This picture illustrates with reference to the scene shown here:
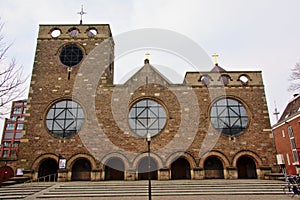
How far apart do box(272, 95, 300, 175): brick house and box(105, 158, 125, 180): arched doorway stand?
18228mm

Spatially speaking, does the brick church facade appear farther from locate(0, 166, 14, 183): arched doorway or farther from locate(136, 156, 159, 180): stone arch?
locate(0, 166, 14, 183): arched doorway

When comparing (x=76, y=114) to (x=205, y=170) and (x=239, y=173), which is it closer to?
(x=205, y=170)

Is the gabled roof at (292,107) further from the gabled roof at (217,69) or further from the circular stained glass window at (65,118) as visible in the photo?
the circular stained glass window at (65,118)

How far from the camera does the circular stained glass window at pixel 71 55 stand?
68.9 feet

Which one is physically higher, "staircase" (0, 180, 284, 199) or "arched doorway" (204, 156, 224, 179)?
"arched doorway" (204, 156, 224, 179)

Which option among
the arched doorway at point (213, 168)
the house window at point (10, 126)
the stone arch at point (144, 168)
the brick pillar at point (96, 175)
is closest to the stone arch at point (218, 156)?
the arched doorway at point (213, 168)

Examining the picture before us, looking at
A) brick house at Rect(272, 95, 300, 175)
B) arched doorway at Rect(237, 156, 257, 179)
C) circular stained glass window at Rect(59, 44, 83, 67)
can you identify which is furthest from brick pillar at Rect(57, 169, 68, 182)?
brick house at Rect(272, 95, 300, 175)

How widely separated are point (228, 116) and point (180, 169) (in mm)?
6051

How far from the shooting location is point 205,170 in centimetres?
1858

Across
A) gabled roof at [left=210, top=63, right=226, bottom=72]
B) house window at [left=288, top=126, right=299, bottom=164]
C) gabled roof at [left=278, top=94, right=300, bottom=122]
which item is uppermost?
gabled roof at [left=210, top=63, right=226, bottom=72]

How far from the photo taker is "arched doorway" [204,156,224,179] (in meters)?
18.5

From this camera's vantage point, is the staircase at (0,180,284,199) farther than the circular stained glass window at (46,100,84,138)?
No

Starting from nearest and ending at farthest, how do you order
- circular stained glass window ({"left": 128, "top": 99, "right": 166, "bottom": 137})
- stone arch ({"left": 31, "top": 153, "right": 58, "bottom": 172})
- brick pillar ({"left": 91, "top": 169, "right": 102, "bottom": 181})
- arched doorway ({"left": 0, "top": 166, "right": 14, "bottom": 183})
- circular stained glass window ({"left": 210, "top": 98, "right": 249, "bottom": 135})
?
brick pillar ({"left": 91, "top": 169, "right": 102, "bottom": 181}), stone arch ({"left": 31, "top": 153, "right": 58, "bottom": 172}), arched doorway ({"left": 0, "top": 166, "right": 14, "bottom": 183}), circular stained glass window ({"left": 128, "top": 99, "right": 166, "bottom": 137}), circular stained glass window ({"left": 210, "top": 98, "right": 249, "bottom": 135})

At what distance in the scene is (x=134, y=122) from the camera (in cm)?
1933
